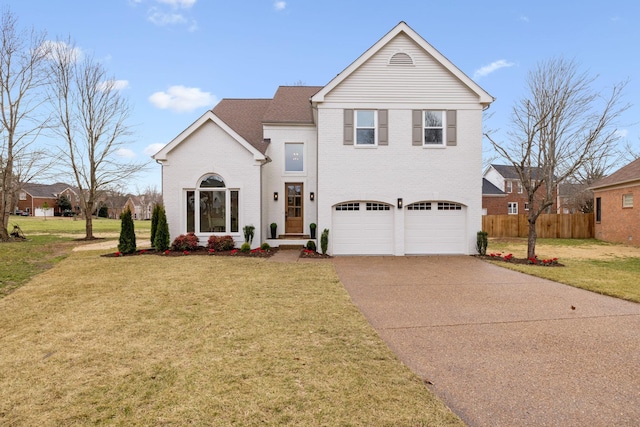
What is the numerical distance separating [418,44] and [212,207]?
35.8 feet

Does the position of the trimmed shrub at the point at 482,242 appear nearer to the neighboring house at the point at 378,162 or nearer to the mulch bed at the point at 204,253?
the neighboring house at the point at 378,162

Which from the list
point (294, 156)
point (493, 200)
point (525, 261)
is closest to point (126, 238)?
point (294, 156)

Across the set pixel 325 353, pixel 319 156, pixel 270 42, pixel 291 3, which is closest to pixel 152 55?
pixel 270 42

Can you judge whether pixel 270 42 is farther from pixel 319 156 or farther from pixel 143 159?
pixel 143 159

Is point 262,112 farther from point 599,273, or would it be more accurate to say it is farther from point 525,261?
point 599,273

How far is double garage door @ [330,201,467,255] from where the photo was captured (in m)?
13.2

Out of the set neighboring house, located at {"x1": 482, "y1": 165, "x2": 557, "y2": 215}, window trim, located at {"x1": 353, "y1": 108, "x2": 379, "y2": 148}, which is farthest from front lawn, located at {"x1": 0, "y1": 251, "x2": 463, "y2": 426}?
neighboring house, located at {"x1": 482, "y1": 165, "x2": 557, "y2": 215}

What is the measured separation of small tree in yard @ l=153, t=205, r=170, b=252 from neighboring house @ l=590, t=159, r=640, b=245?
2445 centimetres

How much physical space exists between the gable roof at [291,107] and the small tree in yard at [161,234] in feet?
21.2

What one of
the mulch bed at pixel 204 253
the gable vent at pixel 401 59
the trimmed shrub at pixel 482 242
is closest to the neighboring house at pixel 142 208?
the mulch bed at pixel 204 253

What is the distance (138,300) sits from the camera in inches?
252

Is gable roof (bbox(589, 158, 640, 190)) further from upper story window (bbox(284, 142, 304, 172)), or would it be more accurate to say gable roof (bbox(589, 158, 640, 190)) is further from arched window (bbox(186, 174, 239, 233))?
arched window (bbox(186, 174, 239, 233))

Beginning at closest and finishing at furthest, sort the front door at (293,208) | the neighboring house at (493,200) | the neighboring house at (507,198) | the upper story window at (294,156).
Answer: the front door at (293,208), the upper story window at (294,156), the neighboring house at (493,200), the neighboring house at (507,198)

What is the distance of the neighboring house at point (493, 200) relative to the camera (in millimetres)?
36938
